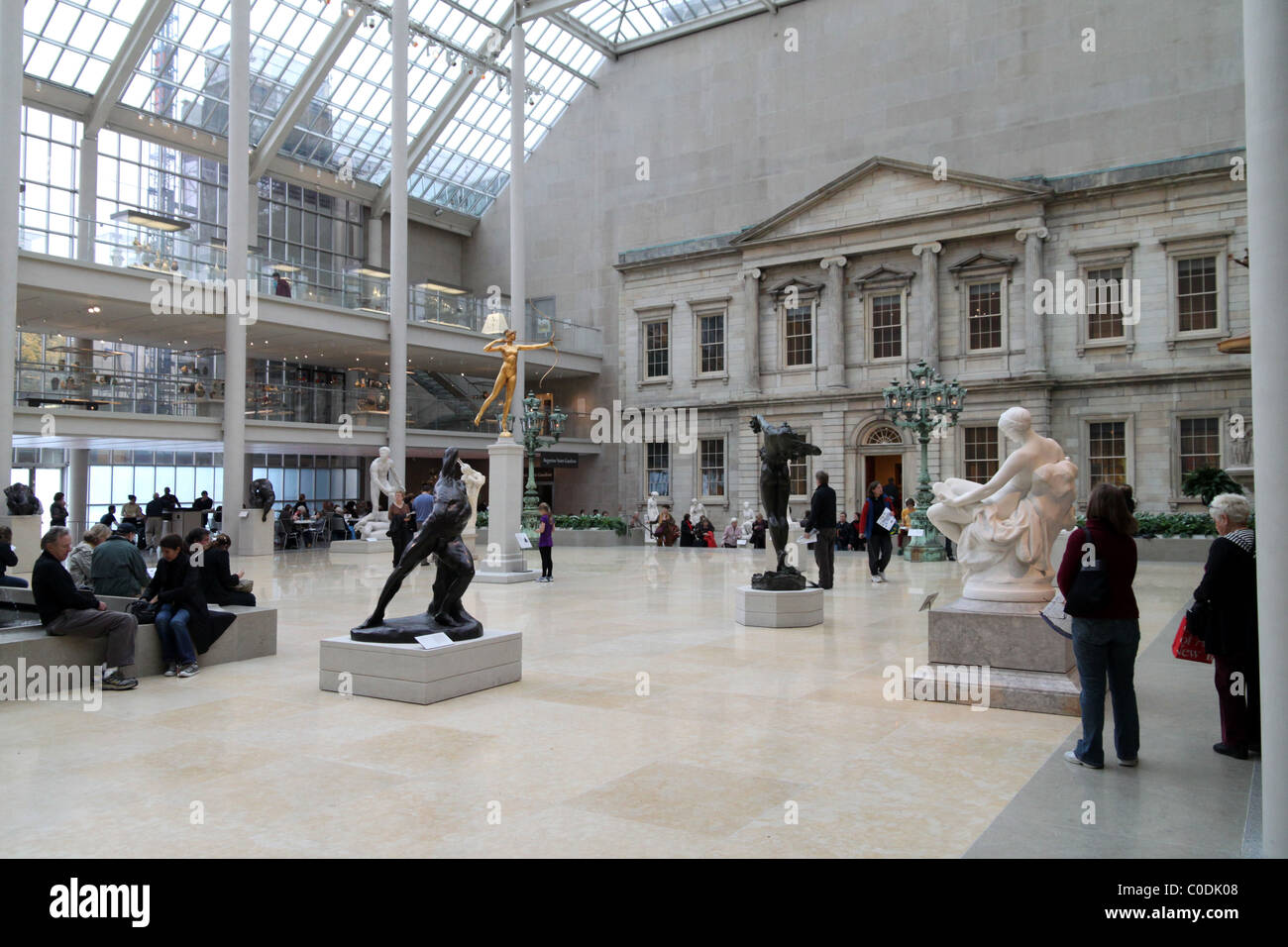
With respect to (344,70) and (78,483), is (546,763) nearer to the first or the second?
(78,483)

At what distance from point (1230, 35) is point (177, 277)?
29.7 metres

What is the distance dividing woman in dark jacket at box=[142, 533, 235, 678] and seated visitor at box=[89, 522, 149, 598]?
0.69 meters

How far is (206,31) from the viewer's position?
99.8 ft

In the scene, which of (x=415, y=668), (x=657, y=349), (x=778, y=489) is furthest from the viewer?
(x=657, y=349)

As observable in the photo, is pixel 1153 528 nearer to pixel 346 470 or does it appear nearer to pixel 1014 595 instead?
pixel 1014 595

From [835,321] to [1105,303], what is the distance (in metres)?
8.10

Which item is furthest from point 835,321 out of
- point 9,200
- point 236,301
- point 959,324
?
point 9,200

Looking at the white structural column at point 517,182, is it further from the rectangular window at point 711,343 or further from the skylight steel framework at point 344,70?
the rectangular window at point 711,343

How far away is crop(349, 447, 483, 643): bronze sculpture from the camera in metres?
7.45

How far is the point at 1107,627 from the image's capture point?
5223 millimetres

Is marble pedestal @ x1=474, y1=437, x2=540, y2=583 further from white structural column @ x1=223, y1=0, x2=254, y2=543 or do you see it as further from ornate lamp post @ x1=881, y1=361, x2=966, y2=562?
white structural column @ x1=223, y1=0, x2=254, y2=543

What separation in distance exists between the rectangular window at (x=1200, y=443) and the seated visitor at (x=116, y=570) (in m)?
26.0

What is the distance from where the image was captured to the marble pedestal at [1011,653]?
22.1 ft
